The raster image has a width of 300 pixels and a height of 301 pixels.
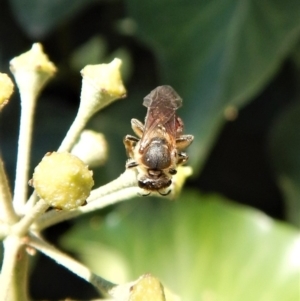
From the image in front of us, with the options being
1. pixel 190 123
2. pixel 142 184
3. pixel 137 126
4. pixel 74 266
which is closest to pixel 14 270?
pixel 74 266

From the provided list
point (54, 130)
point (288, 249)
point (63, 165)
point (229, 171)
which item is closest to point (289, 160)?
point (229, 171)

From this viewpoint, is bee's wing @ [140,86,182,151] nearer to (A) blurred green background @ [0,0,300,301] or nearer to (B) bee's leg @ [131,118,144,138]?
(B) bee's leg @ [131,118,144,138]

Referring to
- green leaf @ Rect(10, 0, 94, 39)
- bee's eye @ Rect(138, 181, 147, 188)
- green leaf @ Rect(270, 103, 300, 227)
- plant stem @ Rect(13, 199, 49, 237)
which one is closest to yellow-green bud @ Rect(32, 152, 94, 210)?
plant stem @ Rect(13, 199, 49, 237)

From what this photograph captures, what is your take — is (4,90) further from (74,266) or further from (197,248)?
(197,248)

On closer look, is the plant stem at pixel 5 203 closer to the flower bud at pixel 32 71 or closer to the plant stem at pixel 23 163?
the plant stem at pixel 23 163

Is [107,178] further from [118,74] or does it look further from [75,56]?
[118,74]

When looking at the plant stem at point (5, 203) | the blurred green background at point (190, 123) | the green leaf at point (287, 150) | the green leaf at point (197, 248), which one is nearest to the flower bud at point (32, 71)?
the plant stem at point (5, 203)
